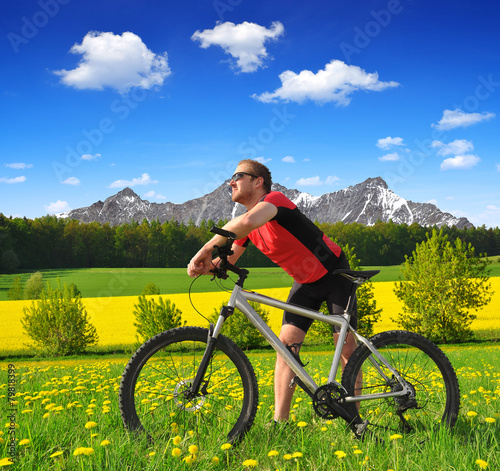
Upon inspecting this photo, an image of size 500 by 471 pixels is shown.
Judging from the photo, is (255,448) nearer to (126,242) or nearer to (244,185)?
(244,185)

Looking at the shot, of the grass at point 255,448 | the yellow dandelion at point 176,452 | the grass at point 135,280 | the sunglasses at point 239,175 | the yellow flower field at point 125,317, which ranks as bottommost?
the yellow flower field at point 125,317

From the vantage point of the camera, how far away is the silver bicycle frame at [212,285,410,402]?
289cm

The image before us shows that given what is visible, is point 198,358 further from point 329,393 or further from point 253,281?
point 253,281

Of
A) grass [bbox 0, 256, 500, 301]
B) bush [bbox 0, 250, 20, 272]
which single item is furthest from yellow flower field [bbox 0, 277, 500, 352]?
bush [bbox 0, 250, 20, 272]

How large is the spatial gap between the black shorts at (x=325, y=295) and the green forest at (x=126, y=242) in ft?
208

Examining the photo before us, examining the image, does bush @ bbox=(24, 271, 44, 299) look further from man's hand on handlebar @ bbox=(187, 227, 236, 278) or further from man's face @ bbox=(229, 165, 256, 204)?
man's hand on handlebar @ bbox=(187, 227, 236, 278)

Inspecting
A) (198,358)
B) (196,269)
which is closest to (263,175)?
(196,269)

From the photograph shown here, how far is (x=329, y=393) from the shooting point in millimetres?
2986

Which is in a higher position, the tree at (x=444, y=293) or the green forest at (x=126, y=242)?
the green forest at (x=126, y=242)

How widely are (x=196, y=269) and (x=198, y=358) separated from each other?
625mm

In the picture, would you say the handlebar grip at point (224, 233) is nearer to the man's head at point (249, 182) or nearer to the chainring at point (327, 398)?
the man's head at point (249, 182)

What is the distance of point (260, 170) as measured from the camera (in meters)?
3.40

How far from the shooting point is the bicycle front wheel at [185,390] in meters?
2.77

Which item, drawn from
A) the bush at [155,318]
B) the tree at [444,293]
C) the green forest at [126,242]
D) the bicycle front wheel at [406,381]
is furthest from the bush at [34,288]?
the bicycle front wheel at [406,381]
